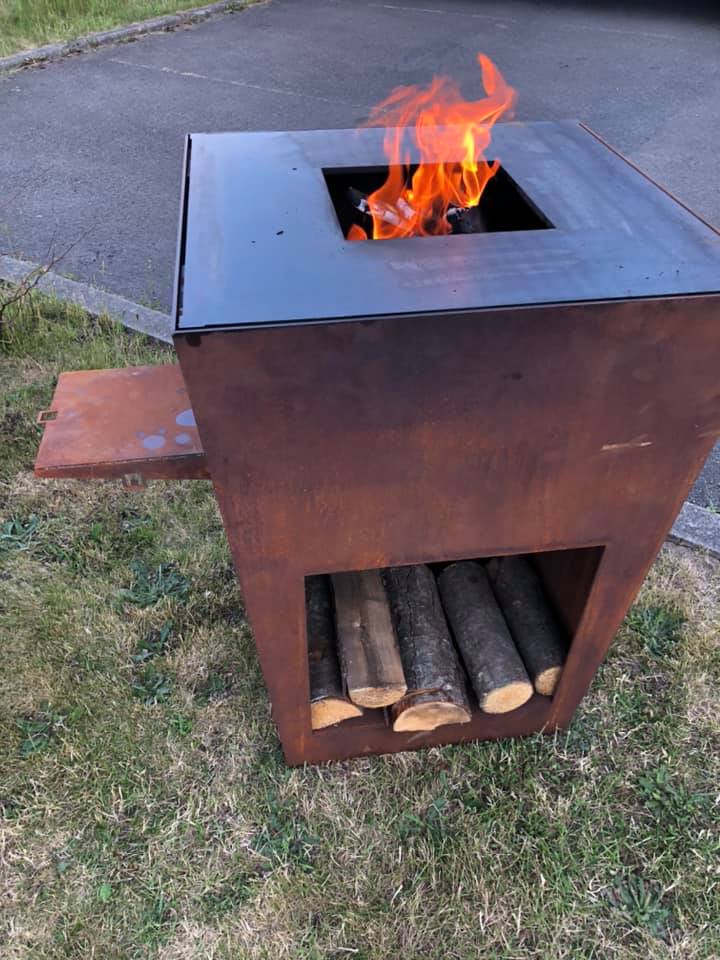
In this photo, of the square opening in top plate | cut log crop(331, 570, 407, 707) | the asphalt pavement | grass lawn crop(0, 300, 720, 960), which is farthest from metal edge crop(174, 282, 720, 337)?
the asphalt pavement

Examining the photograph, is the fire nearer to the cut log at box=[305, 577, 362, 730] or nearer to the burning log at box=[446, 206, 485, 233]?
the burning log at box=[446, 206, 485, 233]

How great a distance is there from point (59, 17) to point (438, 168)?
7.71 m

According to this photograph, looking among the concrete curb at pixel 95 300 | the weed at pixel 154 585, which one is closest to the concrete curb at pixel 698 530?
the weed at pixel 154 585

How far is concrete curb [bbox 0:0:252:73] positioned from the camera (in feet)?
20.4

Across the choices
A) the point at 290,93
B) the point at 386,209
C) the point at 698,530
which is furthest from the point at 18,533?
the point at 290,93

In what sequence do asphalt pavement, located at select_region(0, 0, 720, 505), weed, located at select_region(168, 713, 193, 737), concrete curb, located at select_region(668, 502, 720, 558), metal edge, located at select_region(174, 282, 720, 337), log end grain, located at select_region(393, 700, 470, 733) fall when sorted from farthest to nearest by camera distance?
asphalt pavement, located at select_region(0, 0, 720, 505), concrete curb, located at select_region(668, 502, 720, 558), weed, located at select_region(168, 713, 193, 737), log end grain, located at select_region(393, 700, 470, 733), metal edge, located at select_region(174, 282, 720, 337)

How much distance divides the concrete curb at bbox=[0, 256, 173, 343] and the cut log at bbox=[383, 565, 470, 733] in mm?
1713

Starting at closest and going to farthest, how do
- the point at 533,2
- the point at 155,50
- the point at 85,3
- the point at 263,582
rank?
the point at 263,582, the point at 155,50, the point at 85,3, the point at 533,2

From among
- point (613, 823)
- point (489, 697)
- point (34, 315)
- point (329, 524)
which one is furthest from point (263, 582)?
point (34, 315)

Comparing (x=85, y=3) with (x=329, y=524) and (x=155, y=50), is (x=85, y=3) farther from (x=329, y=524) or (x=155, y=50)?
(x=329, y=524)

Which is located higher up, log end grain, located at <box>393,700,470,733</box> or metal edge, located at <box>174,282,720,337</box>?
metal edge, located at <box>174,282,720,337</box>

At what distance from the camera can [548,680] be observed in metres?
1.63

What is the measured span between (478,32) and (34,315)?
21.7 feet

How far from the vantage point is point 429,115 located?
5.03 feet
